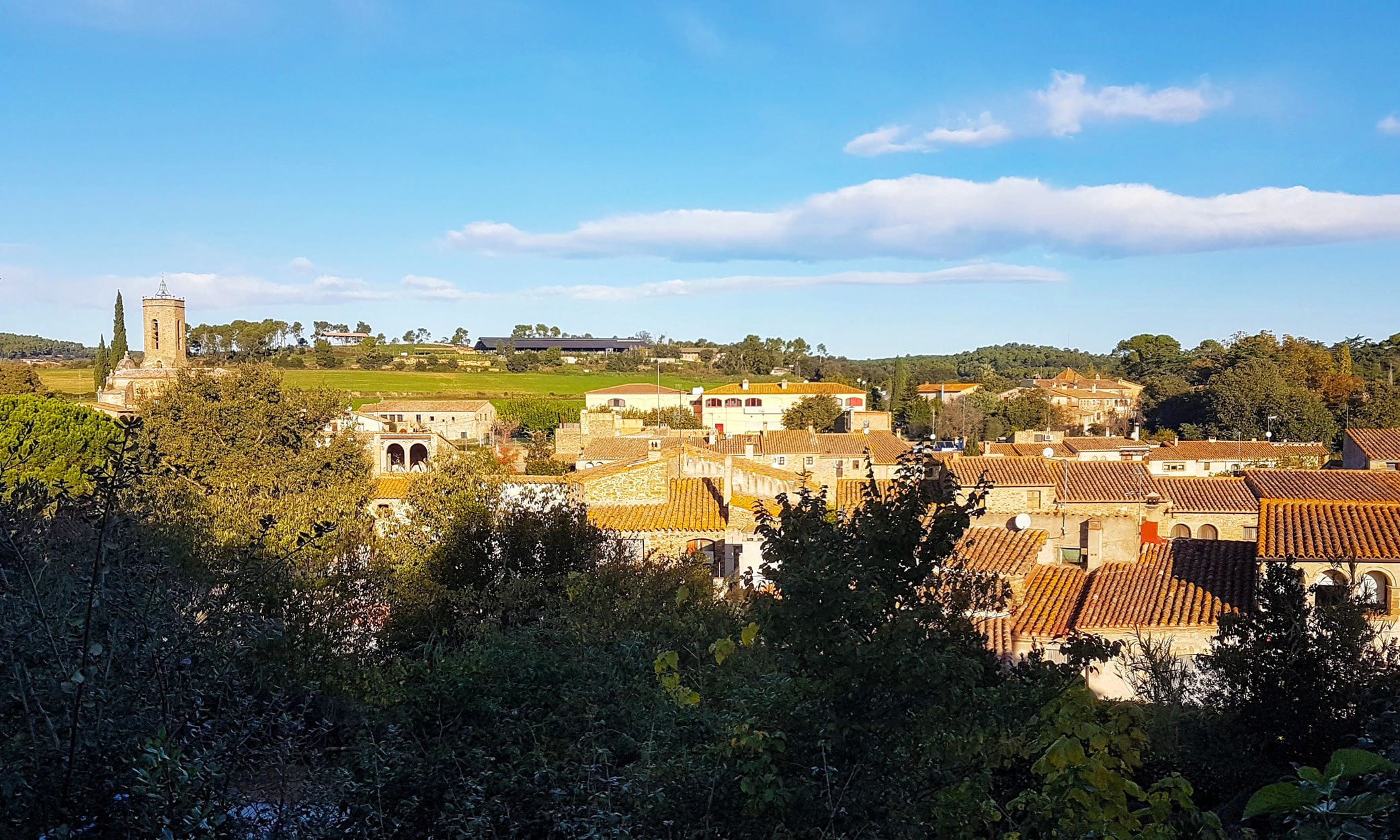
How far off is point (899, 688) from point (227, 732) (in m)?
3.43

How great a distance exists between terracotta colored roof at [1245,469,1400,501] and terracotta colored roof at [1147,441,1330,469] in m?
19.3

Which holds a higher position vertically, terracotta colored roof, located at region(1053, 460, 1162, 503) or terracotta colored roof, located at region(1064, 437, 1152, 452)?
terracotta colored roof, located at region(1053, 460, 1162, 503)

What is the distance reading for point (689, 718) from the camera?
7.46 m

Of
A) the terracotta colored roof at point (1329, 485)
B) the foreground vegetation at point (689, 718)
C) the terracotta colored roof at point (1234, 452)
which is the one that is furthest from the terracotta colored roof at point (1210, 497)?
the foreground vegetation at point (689, 718)

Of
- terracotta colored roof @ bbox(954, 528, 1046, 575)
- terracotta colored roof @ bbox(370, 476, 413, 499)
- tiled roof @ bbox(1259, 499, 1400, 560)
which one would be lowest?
terracotta colored roof @ bbox(370, 476, 413, 499)

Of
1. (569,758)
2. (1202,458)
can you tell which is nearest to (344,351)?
(1202,458)

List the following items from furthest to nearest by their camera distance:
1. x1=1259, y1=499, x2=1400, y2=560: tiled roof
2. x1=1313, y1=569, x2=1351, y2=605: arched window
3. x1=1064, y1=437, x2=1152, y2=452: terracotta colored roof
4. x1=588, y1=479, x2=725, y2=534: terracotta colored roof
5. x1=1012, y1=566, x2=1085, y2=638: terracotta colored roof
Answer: x1=1064, y1=437, x2=1152, y2=452: terracotta colored roof
x1=588, y1=479, x2=725, y2=534: terracotta colored roof
x1=1012, y1=566, x2=1085, y2=638: terracotta colored roof
x1=1259, y1=499, x2=1400, y2=560: tiled roof
x1=1313, y1=569, x2=1351, y2=605: arched window

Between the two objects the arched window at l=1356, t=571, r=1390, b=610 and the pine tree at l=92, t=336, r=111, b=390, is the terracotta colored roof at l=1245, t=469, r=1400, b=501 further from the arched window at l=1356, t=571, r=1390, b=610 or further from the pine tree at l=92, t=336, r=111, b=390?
the pine tree at l=92, t=336, r=111, b=390

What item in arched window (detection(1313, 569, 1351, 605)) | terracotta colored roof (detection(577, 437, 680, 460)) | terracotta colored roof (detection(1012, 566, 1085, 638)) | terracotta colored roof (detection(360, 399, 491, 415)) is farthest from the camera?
terracotta colored roof (detection(360, 399, 491, 415))

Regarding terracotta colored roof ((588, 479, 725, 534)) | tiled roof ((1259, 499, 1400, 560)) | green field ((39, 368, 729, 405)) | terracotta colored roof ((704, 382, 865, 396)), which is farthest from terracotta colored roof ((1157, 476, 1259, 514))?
green field ((39, 368, 729, 405))

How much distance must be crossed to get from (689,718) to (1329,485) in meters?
28.4

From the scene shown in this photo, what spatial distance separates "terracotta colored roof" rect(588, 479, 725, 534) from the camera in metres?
19.8

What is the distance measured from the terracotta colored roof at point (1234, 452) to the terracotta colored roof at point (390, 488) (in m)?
39.1

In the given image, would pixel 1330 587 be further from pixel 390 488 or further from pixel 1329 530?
pixel 390 488
